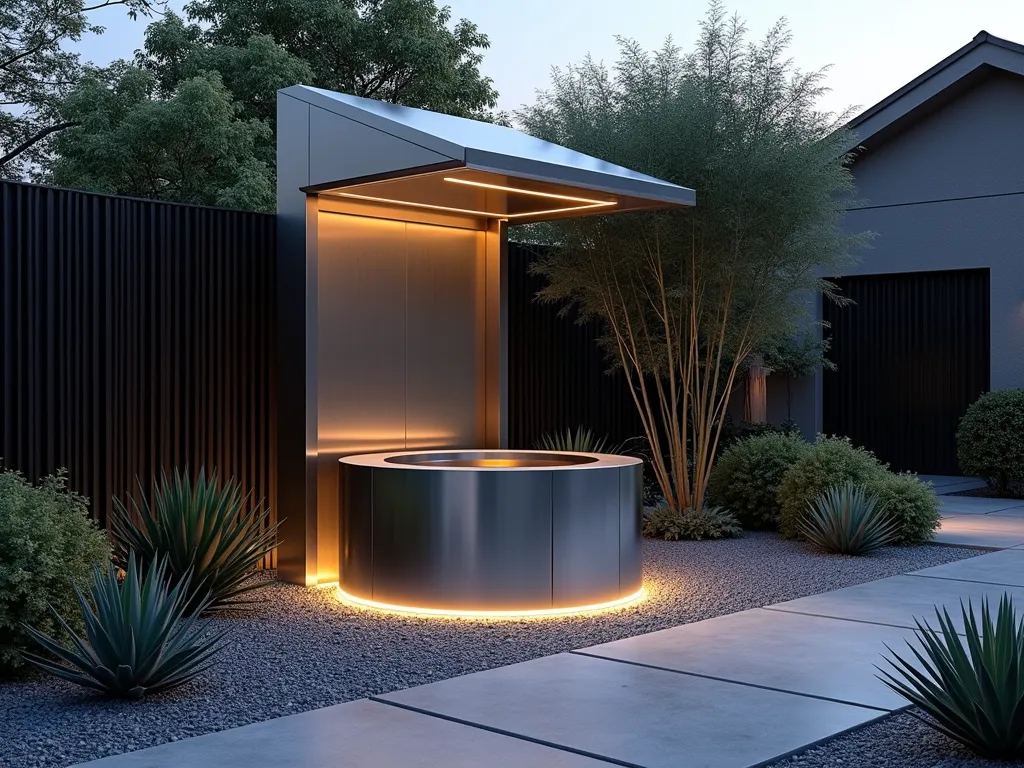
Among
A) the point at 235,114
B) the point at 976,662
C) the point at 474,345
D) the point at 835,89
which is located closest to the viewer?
the point at 976,662

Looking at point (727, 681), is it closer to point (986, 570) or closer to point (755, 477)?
point (986, 570)

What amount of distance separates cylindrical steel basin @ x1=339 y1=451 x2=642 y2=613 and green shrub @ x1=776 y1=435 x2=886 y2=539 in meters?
3.57

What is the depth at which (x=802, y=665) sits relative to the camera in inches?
245

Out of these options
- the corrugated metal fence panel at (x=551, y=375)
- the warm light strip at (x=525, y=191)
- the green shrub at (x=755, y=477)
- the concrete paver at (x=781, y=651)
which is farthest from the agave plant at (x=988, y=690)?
the corrugated metal fence panel at (x=551, y=375)

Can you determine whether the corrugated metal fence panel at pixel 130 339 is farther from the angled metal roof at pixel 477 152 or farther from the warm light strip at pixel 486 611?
the warm light strip at pixel 486 611

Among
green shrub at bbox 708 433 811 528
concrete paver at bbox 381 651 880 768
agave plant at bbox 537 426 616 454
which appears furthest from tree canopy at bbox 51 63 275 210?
concrete paver at bbox 381 651 880 768

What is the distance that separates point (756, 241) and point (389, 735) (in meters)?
7.19

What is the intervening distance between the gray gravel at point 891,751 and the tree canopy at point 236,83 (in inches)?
607

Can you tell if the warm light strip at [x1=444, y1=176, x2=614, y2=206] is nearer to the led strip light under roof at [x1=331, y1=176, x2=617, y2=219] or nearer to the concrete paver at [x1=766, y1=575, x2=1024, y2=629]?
the led strip light under roof at [x1=331, y1=176, x2=617, y2=219]

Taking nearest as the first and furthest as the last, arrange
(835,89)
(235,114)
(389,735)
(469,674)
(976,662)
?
(976,662) → (389,735) → (469,674) → (835,89) → (235,114)

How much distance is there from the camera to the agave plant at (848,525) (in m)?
10.2

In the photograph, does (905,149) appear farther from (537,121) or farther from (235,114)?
(235,114)

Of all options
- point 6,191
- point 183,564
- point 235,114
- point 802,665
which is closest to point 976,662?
point 802,665

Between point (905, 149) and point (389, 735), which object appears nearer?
point (389, 735)
